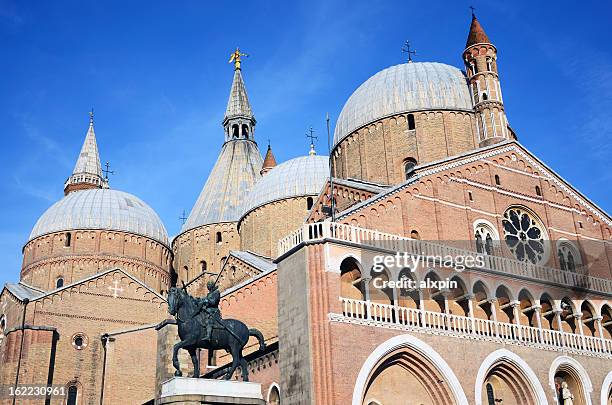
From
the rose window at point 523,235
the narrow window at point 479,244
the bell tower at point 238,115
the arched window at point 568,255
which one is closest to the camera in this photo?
the narrow window at point 479,244

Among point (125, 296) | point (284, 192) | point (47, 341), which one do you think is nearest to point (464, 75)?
point (284, 192)

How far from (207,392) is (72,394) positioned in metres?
22.0

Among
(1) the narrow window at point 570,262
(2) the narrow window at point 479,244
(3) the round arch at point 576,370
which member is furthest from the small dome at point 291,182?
(3) the round arch at point 576,370

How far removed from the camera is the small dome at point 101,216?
4212 cm

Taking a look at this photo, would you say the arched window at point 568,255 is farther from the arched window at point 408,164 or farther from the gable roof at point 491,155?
the arched window at point 408,164

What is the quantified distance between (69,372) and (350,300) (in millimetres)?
18266

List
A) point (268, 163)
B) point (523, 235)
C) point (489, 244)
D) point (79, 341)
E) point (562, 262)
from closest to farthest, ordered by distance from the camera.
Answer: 1. point (489, 244)
2. point (523, 235)
3. point (562, 262)
4. point (79, 341)
5. point (268, 163)

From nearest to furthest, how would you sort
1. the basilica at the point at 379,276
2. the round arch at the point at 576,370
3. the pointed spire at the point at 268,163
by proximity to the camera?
the basilica at the point at 379,276
the round arch at the point at 576,370
the pointed spire at the point at 268,163

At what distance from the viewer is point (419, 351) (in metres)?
23.2

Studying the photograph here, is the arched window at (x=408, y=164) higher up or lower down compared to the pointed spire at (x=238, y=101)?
lower down

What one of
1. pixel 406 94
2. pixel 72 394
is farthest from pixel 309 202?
pixel 72 394

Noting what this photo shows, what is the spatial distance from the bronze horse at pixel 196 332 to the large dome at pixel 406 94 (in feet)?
68.6

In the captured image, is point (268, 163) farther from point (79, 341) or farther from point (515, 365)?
point (515, 365)

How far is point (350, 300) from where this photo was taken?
22.3m
